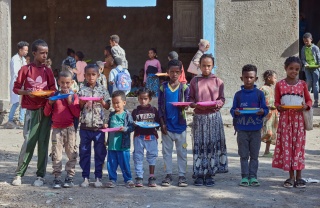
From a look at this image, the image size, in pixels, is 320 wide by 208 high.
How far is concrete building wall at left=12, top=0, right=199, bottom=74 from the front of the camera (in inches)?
693

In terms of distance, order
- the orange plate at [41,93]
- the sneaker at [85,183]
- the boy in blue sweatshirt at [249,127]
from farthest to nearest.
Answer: the boy in blue sweatshirt at [249,127]
the sneaker at [85,183]
the orange plate at [41,93]

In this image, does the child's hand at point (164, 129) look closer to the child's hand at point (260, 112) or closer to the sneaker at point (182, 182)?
the sneaker at point (182, 182)

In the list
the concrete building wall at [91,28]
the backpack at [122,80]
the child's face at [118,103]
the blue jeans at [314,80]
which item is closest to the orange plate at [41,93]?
the child's face at [118,103]

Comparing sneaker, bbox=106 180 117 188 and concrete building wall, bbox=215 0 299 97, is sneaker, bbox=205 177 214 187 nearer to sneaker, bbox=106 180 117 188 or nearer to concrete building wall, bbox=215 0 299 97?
sneaker, bbox=106 180 117 188

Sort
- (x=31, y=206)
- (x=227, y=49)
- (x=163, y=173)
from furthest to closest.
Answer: (x=227, y=49), (x=163, y=173), (x=31, y=206)

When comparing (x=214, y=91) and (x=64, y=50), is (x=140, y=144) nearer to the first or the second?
(x=214, y=91)

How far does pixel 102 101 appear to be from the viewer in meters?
6.46

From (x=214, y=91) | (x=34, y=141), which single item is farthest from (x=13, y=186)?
(x=214, y=91)

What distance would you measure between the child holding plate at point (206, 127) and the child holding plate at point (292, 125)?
63 centimetres

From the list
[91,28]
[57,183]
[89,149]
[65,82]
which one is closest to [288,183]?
[89,149]

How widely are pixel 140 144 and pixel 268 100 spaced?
99.3 inches

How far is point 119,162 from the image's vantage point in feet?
21.5

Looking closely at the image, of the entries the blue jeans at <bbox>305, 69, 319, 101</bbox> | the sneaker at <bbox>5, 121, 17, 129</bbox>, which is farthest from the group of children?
the blue jeans at <bbox>305, 69, 319, 101</bbox>

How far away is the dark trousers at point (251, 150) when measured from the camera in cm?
660
